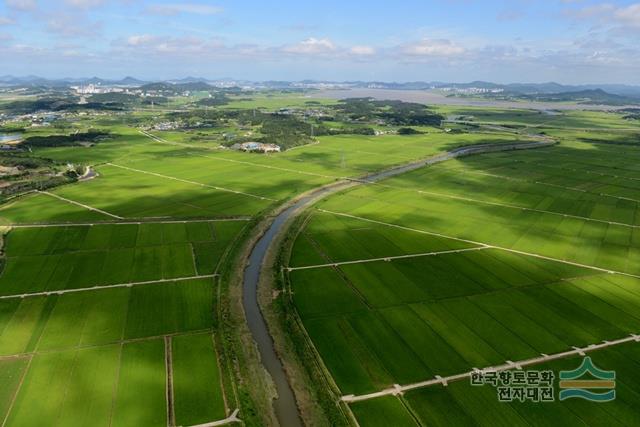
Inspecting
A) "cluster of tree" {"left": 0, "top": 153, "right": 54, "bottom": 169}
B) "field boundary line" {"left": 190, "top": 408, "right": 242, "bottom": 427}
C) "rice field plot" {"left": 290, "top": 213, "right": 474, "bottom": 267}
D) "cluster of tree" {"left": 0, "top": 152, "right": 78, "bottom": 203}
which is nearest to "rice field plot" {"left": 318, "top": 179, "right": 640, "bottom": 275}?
"rice field plot" {"left": 290, "top": 213, "right": 474, "bottom": 267}

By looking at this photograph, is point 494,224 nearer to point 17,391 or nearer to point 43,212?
point 17,391

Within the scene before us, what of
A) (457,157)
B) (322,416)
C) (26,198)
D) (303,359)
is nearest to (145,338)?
(303,359)

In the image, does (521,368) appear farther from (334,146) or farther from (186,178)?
(334,146)

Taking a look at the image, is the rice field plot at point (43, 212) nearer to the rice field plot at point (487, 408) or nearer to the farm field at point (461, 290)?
the farm field at point (461, 290)

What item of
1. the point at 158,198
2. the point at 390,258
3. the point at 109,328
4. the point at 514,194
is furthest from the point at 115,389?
the point at 514,194

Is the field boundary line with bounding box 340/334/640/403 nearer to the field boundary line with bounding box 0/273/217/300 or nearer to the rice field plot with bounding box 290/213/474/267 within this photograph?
the rice field plot with bounding box 290/213/474/267

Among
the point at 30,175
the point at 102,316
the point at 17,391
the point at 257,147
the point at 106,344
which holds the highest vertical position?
the point at 257,147

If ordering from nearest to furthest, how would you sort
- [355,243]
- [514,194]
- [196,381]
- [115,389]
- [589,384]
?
1. [115,389]
2. [589,384]
3. [196,381]
4. [355,243]
5. [514,194]
